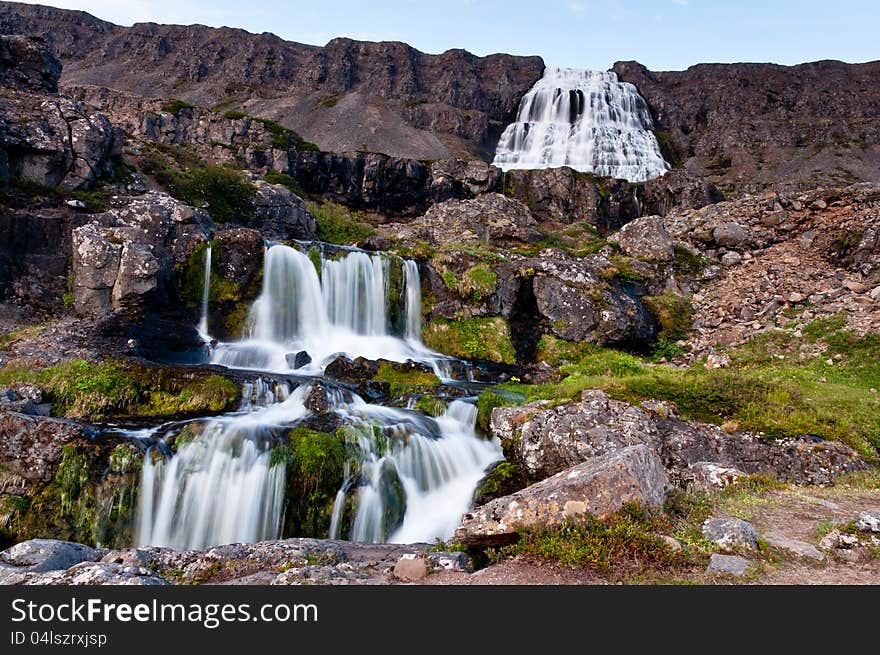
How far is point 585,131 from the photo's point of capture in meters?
74.1

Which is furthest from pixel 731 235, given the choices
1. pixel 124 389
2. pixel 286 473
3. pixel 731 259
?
pixel 124 389

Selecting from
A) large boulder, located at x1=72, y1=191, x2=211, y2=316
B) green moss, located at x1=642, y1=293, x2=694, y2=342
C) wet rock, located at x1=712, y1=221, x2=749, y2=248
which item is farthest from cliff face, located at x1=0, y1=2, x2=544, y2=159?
large boulder, located at x1=72, y1=191, x2=211, y2=316

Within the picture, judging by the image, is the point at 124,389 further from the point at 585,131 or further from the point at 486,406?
the point at 585,131

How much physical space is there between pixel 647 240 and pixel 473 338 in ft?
37.8

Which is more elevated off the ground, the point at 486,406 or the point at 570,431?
the point at 570,431

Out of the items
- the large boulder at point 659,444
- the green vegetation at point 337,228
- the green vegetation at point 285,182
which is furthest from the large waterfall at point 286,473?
the green vegetation at point 285,182

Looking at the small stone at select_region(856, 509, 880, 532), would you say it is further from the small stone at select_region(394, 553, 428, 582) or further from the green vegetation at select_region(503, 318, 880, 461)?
the green vegetation at select_region(503, 318, 880, 461)

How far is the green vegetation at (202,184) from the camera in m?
28.5

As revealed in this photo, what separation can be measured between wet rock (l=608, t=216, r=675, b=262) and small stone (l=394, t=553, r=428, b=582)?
2312 centimetres

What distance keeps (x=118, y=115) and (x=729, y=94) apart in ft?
301

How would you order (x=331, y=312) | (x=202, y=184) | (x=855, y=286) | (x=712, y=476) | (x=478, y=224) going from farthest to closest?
(x=478, y=224)
(x=202, y=184)
(x=331, y=312)
(x=855, y=286)
(x=712, y=476)

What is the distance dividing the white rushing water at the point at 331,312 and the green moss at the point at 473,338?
59cm
